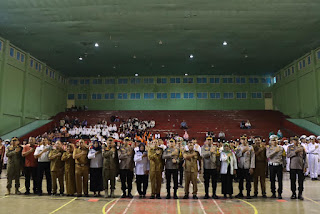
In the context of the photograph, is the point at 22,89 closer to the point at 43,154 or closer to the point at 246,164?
the point at 43,154

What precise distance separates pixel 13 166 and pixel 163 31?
13.4m

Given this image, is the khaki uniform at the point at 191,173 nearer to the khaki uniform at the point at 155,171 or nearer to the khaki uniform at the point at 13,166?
the khaki uniform at the point at 155,171

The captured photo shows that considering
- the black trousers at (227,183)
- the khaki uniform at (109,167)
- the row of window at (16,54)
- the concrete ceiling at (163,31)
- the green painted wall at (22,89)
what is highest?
the concrete ceiling at (163,31)

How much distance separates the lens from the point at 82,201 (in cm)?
806

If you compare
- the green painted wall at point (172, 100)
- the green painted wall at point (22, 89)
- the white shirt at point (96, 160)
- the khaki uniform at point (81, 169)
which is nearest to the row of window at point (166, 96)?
the green painted wall at point (172, 100)

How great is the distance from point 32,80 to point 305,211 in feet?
81.2

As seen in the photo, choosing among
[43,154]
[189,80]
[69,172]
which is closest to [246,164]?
[69,172]

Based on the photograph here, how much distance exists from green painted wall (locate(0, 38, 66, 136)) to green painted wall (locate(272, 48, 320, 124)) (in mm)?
24961

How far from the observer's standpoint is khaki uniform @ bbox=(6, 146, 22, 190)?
9.06 metres

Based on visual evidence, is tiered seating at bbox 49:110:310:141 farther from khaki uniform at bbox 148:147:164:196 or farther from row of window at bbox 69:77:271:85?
khaki uniform at bbox 148:147:164:196

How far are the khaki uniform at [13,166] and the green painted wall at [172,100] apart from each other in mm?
23785

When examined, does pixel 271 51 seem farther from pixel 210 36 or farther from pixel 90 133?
pixel 90 133

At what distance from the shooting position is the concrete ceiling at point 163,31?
15234mm

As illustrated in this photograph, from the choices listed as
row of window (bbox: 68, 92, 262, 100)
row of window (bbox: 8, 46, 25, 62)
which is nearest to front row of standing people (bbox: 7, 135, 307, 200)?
row of window (bbox: 8, 46, 25, 62)
